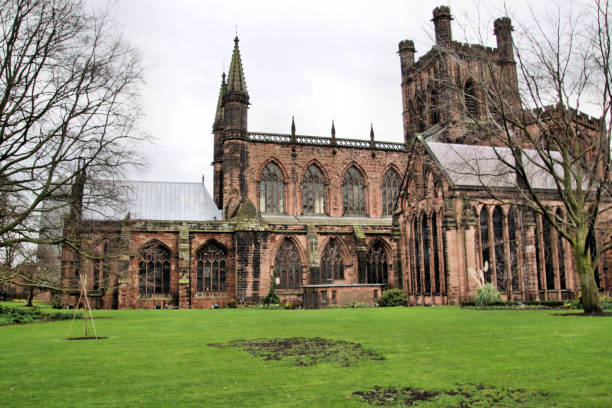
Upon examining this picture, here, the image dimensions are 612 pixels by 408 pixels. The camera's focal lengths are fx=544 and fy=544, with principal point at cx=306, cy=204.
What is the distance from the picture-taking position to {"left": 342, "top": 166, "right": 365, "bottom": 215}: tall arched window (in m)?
47.9

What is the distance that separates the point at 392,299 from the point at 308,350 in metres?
22.8

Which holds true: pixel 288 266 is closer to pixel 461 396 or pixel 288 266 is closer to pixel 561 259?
pixel 561 259

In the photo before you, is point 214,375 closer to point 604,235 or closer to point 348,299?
point 348,299

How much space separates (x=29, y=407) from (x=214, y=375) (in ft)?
9.08

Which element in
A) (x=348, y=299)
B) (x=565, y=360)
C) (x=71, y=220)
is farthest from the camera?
(x=348, y=299)

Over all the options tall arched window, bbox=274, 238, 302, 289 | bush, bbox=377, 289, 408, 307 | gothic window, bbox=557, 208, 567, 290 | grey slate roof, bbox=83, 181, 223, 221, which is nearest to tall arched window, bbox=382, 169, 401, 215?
tall arched window, bbox=274, 238, 302, 289

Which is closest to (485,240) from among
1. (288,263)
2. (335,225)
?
(335,225)

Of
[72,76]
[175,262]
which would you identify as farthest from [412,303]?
[72,76]

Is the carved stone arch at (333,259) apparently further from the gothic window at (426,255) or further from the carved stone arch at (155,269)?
the carved stone arch at (155,269)

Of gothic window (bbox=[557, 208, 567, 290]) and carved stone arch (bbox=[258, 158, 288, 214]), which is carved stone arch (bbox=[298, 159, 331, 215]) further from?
gothic window (bbox=[557, 208, 567, 290])

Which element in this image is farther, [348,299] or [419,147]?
[419,147]

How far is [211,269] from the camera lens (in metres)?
40.3

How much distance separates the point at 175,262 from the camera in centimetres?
3962

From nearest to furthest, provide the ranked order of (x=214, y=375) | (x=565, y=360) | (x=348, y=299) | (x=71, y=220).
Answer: (x=214, y=375), (x=565, y=360), (x=71, y=220), (x=348, y=299)
